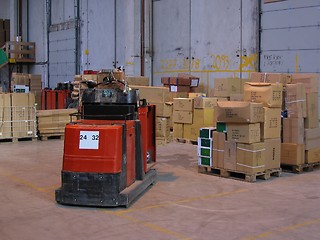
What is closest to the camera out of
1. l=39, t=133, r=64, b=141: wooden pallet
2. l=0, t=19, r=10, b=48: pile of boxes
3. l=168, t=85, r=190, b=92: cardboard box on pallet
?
l=39, t=133, r=64, b=141: wooden pallet

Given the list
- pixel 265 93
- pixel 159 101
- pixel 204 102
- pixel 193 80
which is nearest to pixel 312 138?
pixel 265 93

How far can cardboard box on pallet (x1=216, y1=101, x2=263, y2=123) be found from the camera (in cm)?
779

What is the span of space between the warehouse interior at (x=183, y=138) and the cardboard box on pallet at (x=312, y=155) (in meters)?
0.03

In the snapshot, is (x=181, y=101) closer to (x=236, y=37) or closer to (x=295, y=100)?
(x=236, y=37)

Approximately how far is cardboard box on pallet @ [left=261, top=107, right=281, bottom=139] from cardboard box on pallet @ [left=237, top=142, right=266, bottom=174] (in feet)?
0.74

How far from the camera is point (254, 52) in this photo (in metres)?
13.3

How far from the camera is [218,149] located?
27.5ft

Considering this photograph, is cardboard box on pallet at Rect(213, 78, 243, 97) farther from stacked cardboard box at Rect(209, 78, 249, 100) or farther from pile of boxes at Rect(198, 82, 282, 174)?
pile of boxes at Rect(198, 82, 282, 174)

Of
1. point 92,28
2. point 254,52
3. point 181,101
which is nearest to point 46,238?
point 181,101

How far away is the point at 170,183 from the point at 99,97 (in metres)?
2.18

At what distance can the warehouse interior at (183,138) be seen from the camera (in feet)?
19.2

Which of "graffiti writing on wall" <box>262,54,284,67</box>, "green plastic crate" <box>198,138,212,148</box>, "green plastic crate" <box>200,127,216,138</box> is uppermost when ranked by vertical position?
"graffiti writing on wall" <box>262,54,284,67</box>

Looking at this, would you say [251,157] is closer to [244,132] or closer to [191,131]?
[244,132]

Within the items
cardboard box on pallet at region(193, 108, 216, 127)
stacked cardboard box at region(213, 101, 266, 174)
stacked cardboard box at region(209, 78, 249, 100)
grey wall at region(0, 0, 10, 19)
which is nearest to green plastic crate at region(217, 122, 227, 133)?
stacked cardboard box at region(213, 101, 266, 174)
